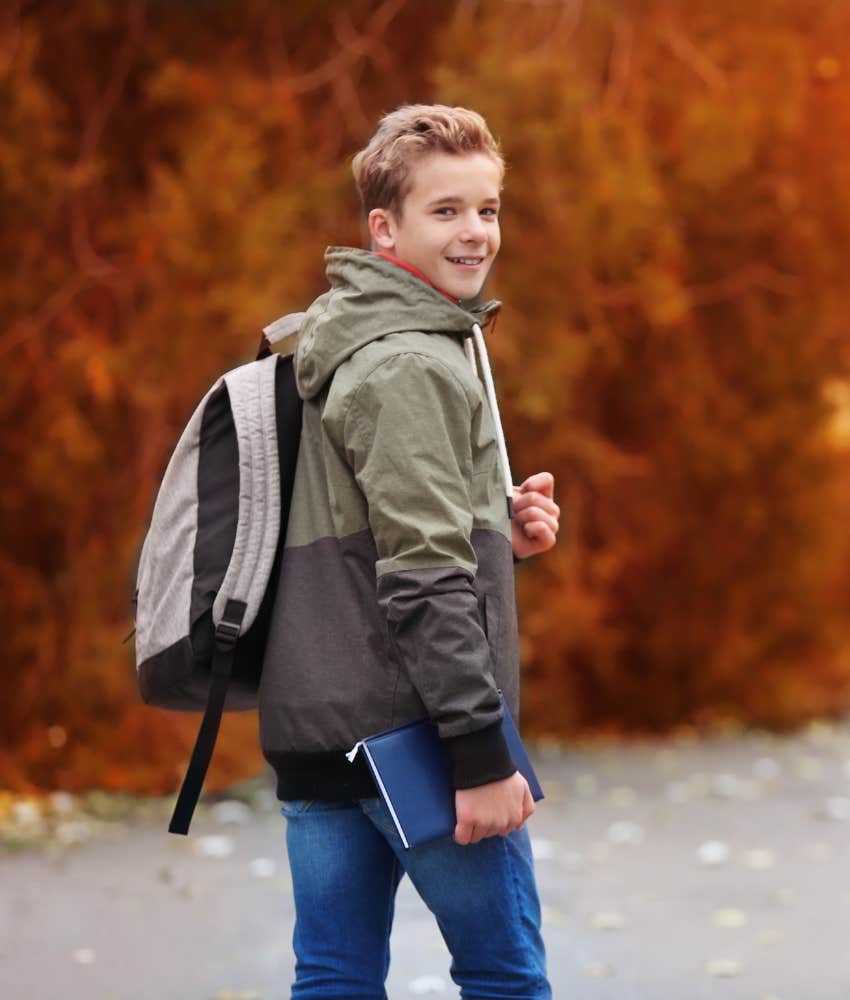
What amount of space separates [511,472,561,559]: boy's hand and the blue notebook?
0.48 metres

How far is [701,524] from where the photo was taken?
25.6ft

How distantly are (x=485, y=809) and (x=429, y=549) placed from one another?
36cm

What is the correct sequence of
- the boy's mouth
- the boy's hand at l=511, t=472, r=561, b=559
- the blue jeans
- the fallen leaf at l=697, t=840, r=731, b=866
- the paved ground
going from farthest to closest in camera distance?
the fallen leaf at l=697, t=840, r=731, b=866, the paved ground, the boy's hand at l=511, t=472, r=561, b=559, the boy's mouth, the blue jeans

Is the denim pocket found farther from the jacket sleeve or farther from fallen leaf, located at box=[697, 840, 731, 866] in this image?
fallen leaf, located at box=[697, 840, 731, 866]

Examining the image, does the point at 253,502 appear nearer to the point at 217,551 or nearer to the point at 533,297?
the point at 217,551

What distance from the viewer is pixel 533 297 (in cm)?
679

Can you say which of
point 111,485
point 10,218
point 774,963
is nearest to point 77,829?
point 111,485

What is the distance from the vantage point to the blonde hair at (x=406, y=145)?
2439mm

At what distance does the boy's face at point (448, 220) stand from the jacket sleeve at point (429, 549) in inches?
7.8

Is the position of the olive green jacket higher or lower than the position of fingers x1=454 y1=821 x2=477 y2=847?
higher

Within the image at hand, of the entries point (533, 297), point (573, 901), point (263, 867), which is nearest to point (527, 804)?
point (573, 901)

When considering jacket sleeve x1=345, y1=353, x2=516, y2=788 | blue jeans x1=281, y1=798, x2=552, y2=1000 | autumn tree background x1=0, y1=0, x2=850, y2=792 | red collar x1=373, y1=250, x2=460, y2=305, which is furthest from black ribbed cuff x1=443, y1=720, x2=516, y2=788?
autumn tree background x1=0, y1=0, x2=850, y2=792

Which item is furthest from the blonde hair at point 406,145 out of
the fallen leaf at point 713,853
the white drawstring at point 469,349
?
the fallen leaf at point 713,853

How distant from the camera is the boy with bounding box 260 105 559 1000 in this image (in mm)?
2266
